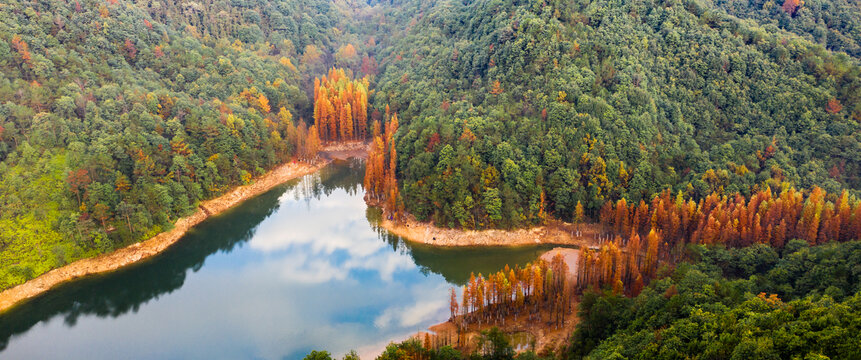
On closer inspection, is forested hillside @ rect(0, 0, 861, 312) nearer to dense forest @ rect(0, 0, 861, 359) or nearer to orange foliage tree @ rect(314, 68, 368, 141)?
dense forest @ rect(0, 0, 861, 359)

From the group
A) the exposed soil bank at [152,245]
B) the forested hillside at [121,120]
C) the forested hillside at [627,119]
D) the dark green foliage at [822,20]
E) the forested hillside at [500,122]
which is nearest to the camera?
the exposed soil bank at [152,245]

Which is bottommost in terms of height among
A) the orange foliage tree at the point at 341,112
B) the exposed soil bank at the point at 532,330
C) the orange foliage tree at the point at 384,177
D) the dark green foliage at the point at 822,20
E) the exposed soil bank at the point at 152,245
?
the exposed soil bank at the point at 532,330

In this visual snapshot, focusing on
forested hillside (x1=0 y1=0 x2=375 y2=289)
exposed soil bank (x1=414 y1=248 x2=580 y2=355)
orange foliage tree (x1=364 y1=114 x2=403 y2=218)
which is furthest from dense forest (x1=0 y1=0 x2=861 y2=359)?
exposed soil bank (x1=414 y1=248 x2=580 y2=355)

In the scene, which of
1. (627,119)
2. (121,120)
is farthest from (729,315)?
(121,120)

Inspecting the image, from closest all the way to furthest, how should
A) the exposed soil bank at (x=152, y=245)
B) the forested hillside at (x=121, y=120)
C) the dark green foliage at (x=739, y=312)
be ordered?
1. the dark green foliage at (x=739, y=312)
2. the exposed soil bank at (x=152, y=245)
3. the forested hillside at (x=121, y=120)

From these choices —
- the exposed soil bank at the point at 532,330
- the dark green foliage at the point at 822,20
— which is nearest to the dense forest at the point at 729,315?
the exposed soil bank at the point at 532,330

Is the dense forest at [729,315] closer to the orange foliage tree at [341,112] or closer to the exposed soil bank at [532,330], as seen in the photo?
the exposed soil bank at [532,330]
